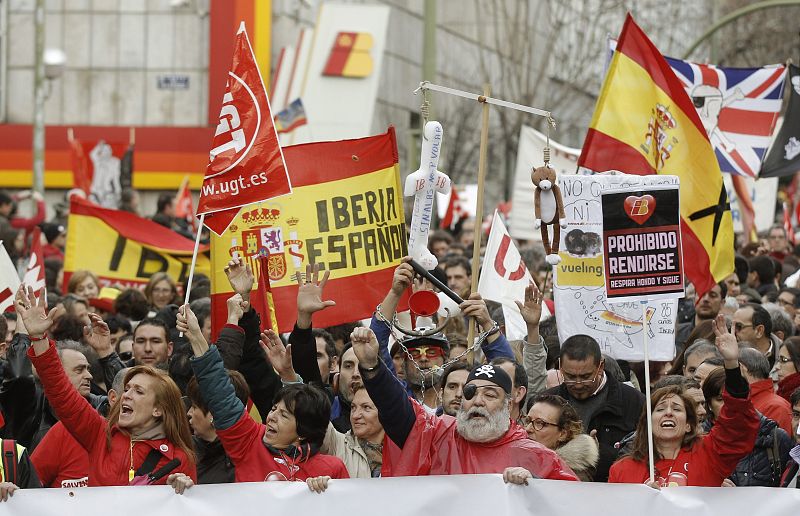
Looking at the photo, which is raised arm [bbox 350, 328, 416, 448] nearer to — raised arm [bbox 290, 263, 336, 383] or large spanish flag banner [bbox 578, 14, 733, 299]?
raised arm [bbox 290, 263, 336, 383]

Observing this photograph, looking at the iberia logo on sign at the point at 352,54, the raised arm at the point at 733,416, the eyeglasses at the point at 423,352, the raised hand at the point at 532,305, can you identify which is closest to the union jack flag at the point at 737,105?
the raised hand at the point at 532,305

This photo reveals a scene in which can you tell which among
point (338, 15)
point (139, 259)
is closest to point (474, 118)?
point (338, 15)

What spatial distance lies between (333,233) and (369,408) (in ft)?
7.79

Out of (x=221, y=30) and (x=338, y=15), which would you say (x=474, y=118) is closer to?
(x=221, y=30)

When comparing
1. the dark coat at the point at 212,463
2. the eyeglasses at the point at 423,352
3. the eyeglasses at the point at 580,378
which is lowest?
the dark coat at the point at 212,463

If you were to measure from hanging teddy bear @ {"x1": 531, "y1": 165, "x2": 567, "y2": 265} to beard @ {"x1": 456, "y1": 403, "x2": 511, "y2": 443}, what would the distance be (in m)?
1.67

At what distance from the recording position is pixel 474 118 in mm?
36969

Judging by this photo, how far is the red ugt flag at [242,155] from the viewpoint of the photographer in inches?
350

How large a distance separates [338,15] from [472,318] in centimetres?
1648

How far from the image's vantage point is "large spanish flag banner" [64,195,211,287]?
45.4 ft

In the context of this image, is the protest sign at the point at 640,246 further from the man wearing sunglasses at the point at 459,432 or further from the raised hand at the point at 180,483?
the raised hand at the point at 180,483

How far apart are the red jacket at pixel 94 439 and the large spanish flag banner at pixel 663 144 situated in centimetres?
456

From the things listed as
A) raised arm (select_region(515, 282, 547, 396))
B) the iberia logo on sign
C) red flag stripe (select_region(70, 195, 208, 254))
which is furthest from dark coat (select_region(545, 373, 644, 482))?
the iberia logo on sign

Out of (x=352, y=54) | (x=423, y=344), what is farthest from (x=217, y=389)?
(x=352, y=54)
